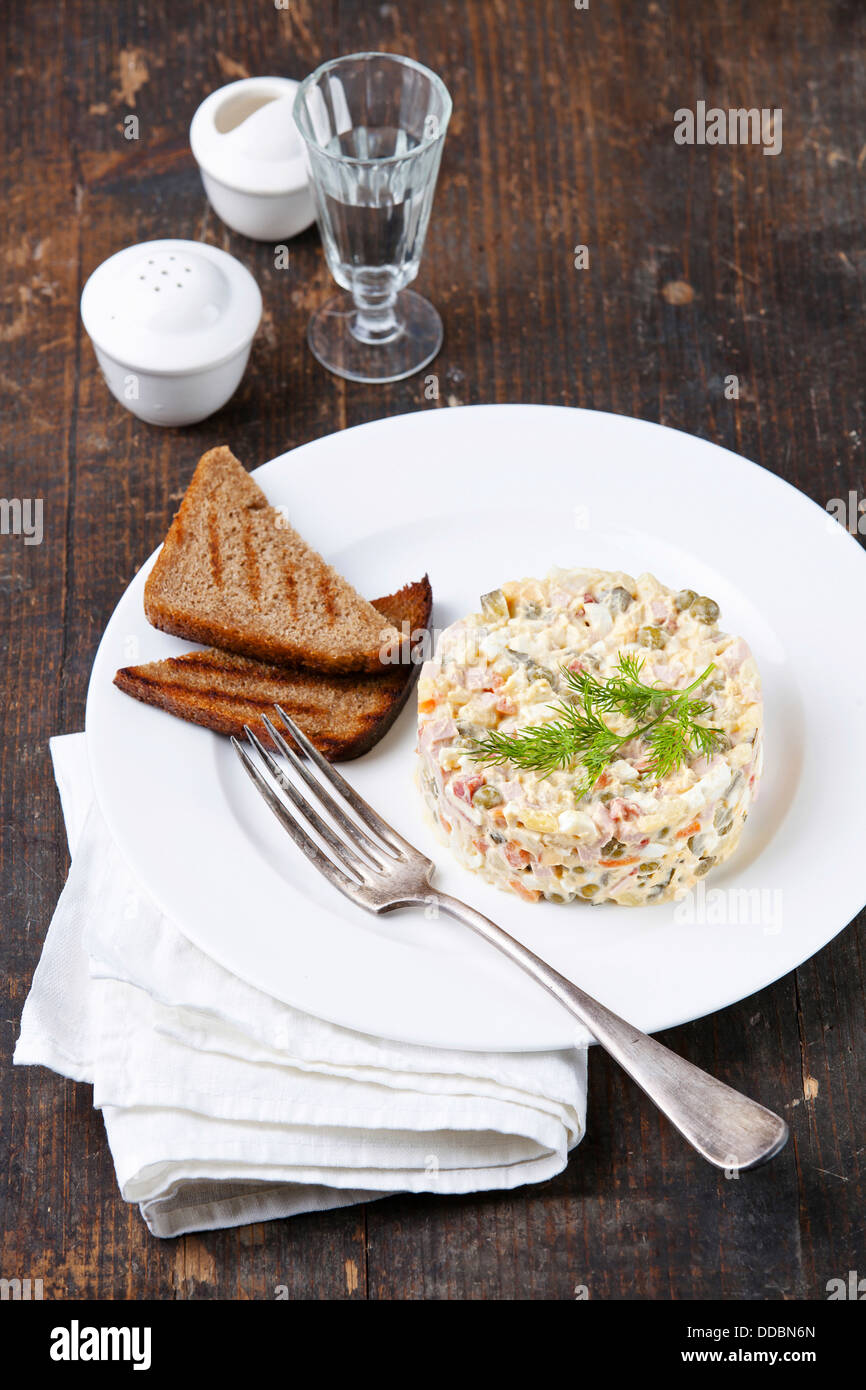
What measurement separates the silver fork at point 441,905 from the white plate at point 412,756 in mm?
66

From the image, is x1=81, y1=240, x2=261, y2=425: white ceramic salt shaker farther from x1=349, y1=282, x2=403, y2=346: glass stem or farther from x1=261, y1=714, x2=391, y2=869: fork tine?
x1=261, y1=714, x2=391, y2=869: fork tine

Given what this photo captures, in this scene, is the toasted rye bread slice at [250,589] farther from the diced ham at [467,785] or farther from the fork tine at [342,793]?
the diced ham at [467,785]

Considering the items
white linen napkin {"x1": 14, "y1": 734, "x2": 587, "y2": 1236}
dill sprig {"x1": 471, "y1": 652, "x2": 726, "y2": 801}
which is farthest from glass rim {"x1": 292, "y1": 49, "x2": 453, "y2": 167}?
white linen napkin {"x1": 14, "y1": 734, "x2": 587, "y2": 1236}

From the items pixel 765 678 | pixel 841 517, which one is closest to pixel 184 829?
pixel 765 678

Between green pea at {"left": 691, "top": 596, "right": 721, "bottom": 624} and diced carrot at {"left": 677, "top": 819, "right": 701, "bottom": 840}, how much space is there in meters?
0.45

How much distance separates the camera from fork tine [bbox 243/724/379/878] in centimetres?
275

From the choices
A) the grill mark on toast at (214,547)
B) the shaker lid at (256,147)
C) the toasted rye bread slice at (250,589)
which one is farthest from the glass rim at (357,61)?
the grill mark on toast at (214,547)

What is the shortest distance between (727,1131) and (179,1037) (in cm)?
101

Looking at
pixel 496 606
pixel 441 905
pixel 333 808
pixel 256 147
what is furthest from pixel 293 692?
pixel 256 147

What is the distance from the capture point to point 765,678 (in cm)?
303

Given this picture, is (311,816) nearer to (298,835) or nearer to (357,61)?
(298,835)

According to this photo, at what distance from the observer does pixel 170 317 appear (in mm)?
3355

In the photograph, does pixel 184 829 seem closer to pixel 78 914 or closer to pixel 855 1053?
pixel 78 914

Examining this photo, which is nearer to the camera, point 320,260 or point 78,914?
point 78,914
